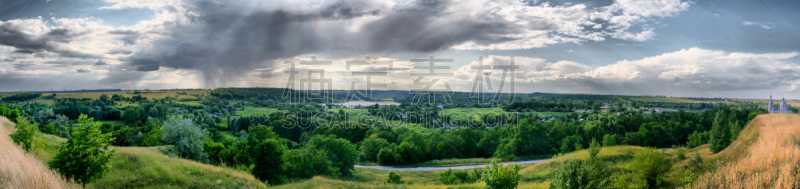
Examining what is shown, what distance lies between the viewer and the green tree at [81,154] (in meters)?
9.97

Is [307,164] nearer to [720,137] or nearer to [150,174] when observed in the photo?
[150,174]

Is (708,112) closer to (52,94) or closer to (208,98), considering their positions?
(208,98)

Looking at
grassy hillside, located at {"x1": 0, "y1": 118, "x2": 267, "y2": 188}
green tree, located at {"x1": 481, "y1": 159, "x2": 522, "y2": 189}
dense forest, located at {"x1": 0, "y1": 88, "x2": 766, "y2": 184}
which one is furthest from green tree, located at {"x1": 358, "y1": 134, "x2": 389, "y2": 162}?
green tree, located at {"x1": 481, "y1": 159, "x2": 522, "y2": 189}

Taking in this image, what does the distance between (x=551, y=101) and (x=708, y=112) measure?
38.2m

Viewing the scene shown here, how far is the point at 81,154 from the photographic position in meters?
10.0

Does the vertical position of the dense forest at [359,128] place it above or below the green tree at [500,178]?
below

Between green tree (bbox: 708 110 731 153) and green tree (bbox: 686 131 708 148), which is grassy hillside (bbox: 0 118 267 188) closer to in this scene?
green tree (bbox: 708 110 731 153)

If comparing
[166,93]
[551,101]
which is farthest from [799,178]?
[166,93]

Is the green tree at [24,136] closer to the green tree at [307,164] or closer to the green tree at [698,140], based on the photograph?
the green tree at [307,164]

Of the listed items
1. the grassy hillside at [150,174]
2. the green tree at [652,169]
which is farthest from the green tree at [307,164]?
the green tree at [652,169]

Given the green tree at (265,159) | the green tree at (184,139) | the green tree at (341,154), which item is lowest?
the green tree at (341,154)

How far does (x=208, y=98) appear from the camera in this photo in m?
107

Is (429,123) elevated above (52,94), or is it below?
below

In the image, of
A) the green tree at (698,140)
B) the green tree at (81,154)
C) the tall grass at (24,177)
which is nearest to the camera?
the tall grass at (24,177)
